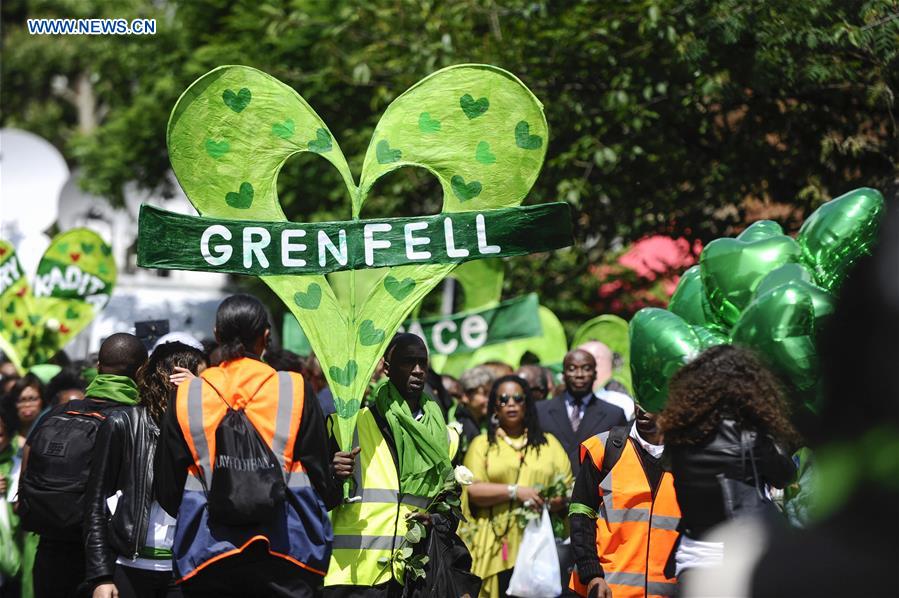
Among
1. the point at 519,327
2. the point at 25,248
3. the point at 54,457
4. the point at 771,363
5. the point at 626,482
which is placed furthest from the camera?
the point at 25,248

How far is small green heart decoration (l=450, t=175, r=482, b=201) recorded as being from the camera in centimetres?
575

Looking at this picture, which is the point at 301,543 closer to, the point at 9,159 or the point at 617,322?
the point at 617,322

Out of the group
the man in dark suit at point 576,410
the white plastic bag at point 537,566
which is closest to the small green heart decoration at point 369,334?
the white plastic bag at point 537,566

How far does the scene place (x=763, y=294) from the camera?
171 inches

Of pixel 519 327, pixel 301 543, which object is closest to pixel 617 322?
pixel 519 327

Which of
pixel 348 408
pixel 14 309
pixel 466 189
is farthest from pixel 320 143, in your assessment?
pixel 14 309

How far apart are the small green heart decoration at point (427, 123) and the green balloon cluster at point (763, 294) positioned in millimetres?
1281

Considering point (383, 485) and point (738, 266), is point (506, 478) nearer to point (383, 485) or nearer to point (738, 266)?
point (383, 485)

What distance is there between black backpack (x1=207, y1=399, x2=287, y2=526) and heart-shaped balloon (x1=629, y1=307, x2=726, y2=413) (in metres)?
1.49

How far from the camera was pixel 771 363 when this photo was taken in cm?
419

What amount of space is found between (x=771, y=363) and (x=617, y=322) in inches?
273

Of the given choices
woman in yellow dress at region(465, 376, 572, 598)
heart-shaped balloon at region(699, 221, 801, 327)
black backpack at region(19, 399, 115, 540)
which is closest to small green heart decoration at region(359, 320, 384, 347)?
black backpack at region(19, 399, 115, 540)

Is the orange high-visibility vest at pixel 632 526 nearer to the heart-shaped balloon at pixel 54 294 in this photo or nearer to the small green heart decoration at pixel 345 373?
the small green heart decoration at pixel 345 373

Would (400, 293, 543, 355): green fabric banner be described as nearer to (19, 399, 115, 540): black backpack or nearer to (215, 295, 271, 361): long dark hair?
(19, 399, 115, 540): black backpack
